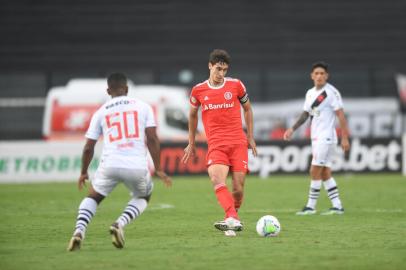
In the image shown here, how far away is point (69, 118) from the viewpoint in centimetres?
3334

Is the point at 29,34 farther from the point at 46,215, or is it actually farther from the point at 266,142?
the point at 46,215

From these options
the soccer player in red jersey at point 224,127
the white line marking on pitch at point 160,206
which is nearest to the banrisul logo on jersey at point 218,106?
the soccer player in red jersey at point 224,127

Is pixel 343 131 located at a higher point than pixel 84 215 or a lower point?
higher

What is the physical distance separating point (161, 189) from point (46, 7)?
20.7 metres

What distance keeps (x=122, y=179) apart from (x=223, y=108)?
239cm

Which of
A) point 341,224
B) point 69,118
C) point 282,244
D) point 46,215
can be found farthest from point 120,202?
point 69,118

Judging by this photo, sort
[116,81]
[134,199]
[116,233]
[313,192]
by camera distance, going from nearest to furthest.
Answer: [116,233], [116,81], [134,199], [313,192]

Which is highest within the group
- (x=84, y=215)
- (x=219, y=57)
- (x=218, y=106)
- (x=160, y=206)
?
(x=219, y=57)

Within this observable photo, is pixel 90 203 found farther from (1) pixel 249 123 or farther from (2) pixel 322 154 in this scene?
(2) pixel 322 154

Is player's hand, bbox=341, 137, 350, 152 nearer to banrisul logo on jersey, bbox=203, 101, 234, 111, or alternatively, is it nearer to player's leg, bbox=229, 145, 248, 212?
player's leg, bbox=229, 145, 248, 212

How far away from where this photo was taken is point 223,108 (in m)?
11.6

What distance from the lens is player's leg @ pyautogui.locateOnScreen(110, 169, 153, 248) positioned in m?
9.56

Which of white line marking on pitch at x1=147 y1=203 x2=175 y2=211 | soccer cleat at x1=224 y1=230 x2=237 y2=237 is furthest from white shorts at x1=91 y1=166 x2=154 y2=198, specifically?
white line marking on pitch at x1=147 y1=203 x2=175 y2=211

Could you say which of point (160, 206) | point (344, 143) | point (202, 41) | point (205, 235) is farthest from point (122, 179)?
point (202, 41)
